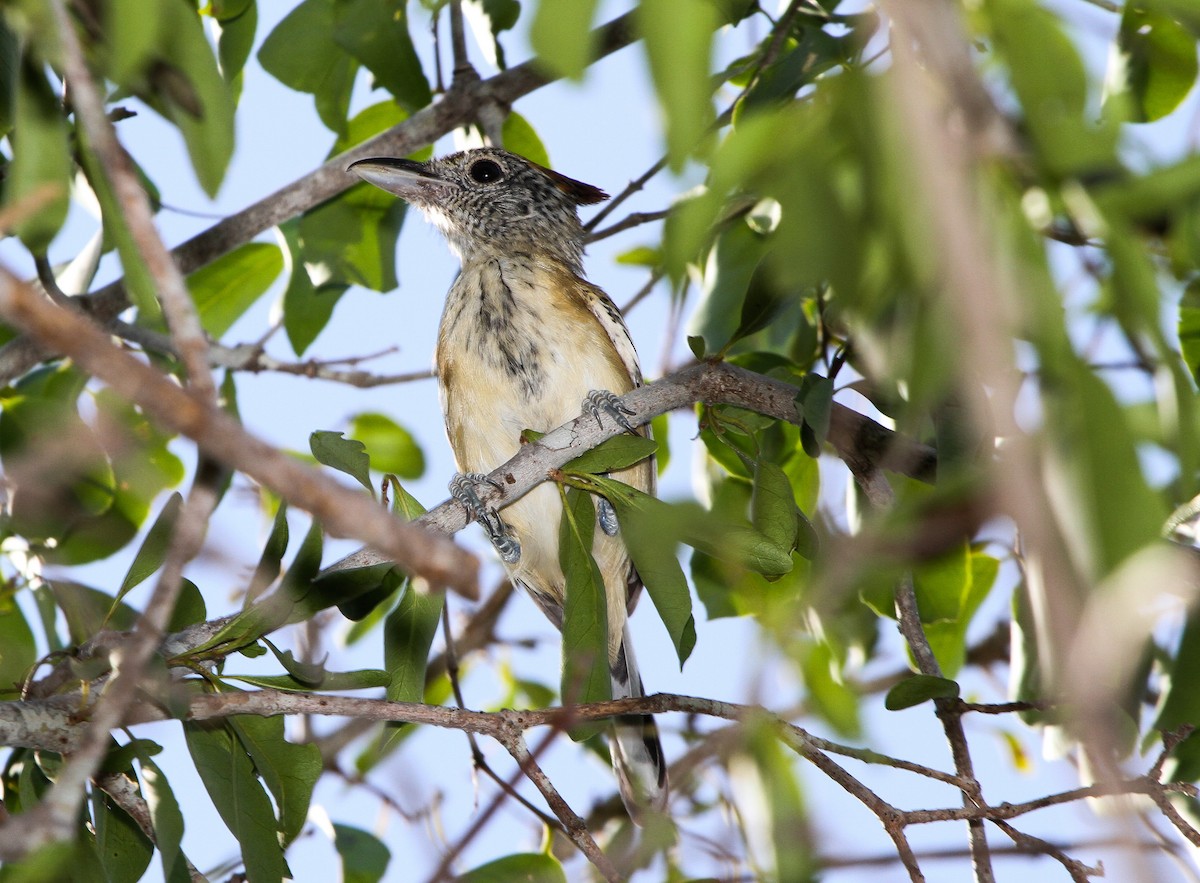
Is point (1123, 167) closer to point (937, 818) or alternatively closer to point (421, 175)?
point (937, 818)

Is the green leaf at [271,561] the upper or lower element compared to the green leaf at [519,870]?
upper

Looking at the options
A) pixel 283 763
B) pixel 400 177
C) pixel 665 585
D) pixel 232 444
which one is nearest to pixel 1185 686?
pixel 665 585

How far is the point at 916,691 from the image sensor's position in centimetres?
307

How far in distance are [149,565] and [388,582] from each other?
0.78 meters

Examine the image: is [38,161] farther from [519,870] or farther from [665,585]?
[519,870]

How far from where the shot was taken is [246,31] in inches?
130

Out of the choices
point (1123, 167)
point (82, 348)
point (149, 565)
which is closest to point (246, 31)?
point (149, 565)

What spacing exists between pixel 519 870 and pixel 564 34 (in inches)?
108

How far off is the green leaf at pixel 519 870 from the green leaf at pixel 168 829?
0.89 meters

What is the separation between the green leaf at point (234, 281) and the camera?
201 inches

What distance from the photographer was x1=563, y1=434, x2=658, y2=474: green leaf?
342cm

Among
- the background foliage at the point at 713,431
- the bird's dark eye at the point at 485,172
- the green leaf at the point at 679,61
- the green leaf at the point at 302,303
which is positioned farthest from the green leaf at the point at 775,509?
the bird's dark eye at the point at 485,172

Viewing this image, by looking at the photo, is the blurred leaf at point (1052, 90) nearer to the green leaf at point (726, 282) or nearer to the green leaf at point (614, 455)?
the green leaf at point (614, 455)

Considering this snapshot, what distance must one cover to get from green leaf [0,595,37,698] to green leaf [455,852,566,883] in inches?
63.9
